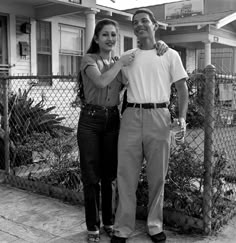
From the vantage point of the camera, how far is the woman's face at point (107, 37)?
3.23m

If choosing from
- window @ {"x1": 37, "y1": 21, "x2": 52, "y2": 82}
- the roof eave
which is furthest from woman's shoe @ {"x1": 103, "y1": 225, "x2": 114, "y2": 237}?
the roof eave

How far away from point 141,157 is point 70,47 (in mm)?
8076

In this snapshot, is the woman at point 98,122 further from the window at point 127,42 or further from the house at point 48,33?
the window at point 127,42

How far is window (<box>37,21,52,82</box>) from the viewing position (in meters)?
10.0

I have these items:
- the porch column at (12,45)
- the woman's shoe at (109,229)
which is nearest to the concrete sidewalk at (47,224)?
the woman's shoe at (109,229)

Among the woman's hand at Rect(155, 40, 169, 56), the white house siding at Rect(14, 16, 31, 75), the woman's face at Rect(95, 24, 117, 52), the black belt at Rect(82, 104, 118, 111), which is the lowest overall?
the black belt at Rect(82, 104, 118, 111)

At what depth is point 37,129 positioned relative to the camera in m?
5.80

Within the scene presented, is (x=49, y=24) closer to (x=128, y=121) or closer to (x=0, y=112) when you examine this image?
(x=0, y=112)

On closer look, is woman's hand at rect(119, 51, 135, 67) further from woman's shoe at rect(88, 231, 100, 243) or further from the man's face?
woman's shoe at rect(88, 231, 100, 243)

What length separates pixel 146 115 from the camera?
10.5 ft

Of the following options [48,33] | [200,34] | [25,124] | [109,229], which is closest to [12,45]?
[48,33]

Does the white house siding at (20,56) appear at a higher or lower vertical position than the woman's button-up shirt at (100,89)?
higher

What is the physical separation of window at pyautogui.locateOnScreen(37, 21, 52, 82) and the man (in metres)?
7.17

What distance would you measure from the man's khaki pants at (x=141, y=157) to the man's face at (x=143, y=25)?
0.59 meters
